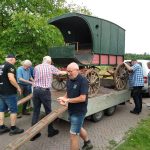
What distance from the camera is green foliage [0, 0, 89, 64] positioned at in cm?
1066

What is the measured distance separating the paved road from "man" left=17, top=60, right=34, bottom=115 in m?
0.53

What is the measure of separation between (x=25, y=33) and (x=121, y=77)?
4401 millimetres

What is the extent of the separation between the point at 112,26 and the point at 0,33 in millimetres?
5080

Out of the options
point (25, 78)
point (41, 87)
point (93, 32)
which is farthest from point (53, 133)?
point (93, 32)

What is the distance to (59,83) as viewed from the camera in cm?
938

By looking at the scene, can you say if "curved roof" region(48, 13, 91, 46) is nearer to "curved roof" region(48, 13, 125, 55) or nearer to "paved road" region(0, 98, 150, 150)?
"curved roof" region(48, 13, 125, 55)

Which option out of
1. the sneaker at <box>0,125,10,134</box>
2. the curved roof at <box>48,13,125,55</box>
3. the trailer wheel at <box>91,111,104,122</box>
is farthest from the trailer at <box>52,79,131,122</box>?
the curved roof at <box>48,13,125,55</box>

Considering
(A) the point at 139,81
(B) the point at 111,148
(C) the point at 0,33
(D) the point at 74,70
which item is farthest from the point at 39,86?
(C) the point at 0,33

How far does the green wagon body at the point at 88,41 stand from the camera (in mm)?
8409

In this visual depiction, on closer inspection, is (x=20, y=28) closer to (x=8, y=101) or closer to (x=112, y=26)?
(x=112, y=26)

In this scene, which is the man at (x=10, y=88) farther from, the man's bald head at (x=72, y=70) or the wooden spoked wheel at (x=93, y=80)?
the wooden spoked wheel at (x=93, y=80)

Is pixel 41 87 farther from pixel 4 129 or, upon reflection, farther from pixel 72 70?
pixel 72 70

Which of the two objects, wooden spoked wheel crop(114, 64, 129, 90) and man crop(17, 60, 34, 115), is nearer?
man crop(17, 60, 34, 115)

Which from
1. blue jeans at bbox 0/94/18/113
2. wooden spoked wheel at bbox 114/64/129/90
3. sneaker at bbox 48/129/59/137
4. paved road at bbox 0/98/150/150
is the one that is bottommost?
paved road at bbox 0/98/150/150
